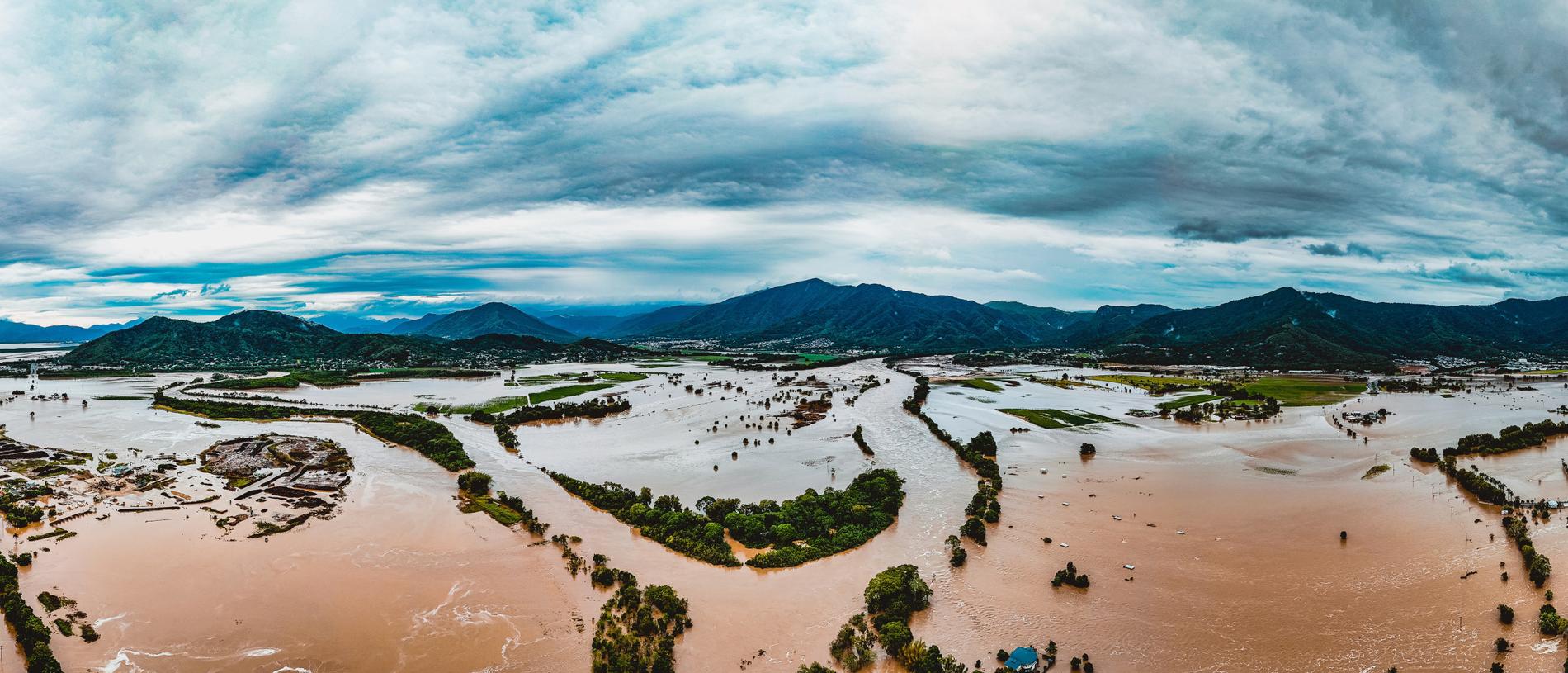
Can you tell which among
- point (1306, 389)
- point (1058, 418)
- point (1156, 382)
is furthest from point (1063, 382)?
point (1058, 418)

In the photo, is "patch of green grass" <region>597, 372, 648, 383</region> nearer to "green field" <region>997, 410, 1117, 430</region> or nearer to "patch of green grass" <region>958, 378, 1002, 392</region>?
"patch of green grass" <region>958, 378, 1002, 392</region>

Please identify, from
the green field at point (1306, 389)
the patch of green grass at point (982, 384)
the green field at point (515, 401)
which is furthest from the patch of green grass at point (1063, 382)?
the green field at point (515, 401)

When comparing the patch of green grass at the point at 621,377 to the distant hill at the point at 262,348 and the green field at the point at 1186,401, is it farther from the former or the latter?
the green field at the point at 1186,401

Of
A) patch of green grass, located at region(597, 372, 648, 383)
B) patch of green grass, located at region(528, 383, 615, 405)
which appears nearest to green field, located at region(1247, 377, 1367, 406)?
patch of green grass, located at region(528, 383, 615, 405)

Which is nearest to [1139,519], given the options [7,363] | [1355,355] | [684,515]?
[684,515]

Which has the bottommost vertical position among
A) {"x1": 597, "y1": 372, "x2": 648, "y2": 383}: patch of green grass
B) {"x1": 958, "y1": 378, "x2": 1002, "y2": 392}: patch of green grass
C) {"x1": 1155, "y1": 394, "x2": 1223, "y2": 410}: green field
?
{"x1": 1155, "y1": 394, "x2": 1223, "y2": 410}: green field
